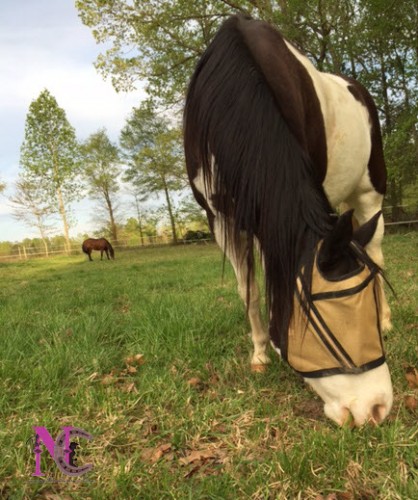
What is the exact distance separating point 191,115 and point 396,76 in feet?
55.3

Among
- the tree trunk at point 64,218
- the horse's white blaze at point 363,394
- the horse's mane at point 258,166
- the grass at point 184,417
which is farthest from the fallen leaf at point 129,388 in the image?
the tree trunk at point 64,218

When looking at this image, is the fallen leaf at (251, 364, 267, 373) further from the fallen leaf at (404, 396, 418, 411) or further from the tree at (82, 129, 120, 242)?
the tree at (82, 129, 120, 242)

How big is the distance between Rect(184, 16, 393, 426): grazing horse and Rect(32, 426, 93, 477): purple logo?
0.95 meters

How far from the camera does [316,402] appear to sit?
6.52 ft

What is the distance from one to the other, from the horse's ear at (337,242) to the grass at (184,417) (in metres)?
0.65

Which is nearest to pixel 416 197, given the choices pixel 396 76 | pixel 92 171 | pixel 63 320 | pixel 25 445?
pixel 396 76

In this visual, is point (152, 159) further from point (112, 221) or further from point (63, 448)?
point (63, 448)

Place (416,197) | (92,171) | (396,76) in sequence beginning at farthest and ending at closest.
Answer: (92,171) < (416,197) < (396,76)

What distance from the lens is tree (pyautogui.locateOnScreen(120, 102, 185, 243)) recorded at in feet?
87.8

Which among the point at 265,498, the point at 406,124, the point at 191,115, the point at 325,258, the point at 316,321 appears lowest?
the point at 265,498

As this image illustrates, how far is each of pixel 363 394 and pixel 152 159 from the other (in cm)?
2722

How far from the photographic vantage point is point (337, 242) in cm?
134

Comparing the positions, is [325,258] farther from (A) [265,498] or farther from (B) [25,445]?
(B) [25,445]

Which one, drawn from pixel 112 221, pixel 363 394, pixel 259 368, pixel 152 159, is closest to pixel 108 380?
pixel 259 368
